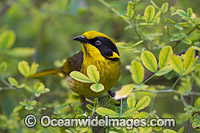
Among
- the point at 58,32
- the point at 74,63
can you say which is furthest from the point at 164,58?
the point at 58,32

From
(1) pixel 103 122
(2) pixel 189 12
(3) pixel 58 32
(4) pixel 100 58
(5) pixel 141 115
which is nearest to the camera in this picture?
(5) pixel 141 115

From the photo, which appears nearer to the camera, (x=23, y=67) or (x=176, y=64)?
(x=176, y=64)

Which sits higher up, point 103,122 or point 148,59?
point 148,59

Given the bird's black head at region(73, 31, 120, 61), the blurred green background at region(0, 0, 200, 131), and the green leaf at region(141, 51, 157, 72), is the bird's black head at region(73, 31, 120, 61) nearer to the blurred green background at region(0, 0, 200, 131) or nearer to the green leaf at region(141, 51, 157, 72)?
the blurred green background at region(0, 0, 200, 131)

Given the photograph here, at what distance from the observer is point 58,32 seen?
116 inches

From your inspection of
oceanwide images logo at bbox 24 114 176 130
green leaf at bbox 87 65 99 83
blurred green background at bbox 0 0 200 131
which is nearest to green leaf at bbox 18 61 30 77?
oceanwide images logo at bbox 24 114 176 130

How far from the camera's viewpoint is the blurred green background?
236 cm

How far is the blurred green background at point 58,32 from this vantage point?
7.73 ft

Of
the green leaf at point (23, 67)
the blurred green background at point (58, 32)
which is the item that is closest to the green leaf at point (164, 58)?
the green leaf at point (23, 67)

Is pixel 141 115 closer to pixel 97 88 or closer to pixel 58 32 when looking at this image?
pixel 97 88

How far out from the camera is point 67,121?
1.39 m

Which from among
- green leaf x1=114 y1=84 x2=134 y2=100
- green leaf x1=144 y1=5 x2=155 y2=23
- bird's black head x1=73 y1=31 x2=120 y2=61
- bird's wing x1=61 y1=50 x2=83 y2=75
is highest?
green leaf x1=144 y1=5 x2=155 y2=23

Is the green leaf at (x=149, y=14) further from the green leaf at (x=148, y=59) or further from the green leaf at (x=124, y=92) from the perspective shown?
the green leaf at (x=124, y=92)

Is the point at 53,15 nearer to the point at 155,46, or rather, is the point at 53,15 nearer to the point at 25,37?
the point at 25,37
